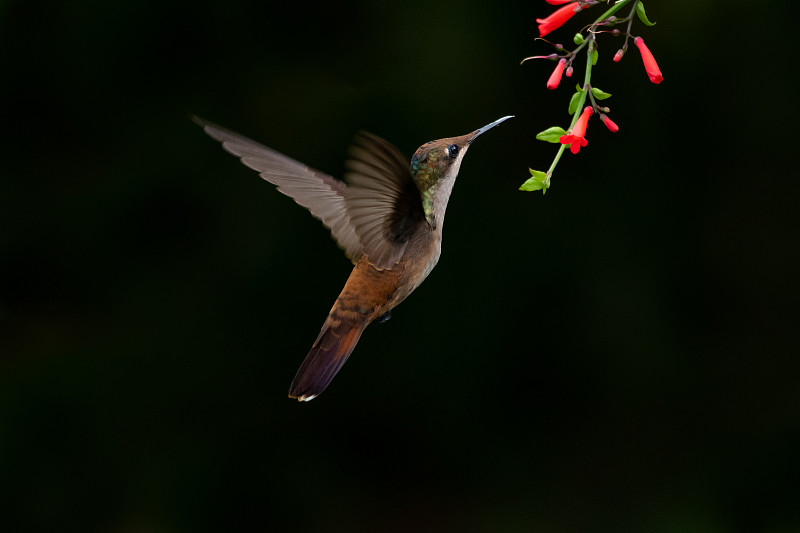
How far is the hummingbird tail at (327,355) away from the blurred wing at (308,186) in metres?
0.11

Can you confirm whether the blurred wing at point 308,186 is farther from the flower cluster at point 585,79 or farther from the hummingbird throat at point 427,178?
the flower cluster at point 585,79

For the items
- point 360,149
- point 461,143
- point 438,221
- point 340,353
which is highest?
point 360,149

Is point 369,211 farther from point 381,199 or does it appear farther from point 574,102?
point 574,102

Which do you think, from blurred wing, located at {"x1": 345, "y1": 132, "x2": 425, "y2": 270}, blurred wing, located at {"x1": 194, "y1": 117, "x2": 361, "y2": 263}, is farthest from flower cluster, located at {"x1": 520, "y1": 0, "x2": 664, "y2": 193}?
blurred wing, located at {"x1": 194, "y1": 117, "x2": 361, "y2": 263}

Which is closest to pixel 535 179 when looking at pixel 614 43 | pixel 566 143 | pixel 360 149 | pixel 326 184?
pixel 566 143

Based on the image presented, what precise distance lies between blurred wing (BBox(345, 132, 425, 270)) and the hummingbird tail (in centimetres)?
21

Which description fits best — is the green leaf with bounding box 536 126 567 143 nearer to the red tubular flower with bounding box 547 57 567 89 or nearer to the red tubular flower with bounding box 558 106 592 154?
the red tubular flower with bounding box 558 106 592 154

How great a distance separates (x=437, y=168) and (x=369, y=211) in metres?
0.17

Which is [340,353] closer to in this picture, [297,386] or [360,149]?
[297,386]

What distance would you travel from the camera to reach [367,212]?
106cm

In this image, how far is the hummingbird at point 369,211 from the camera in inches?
38.9

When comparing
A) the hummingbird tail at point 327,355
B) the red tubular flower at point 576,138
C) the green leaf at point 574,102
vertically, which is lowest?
the hummingbird tail at point 327,355

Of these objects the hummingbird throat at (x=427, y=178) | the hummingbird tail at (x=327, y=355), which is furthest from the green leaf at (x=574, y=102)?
the hummingbird tail at (x=327, y=355)

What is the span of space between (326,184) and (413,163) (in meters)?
0.15
